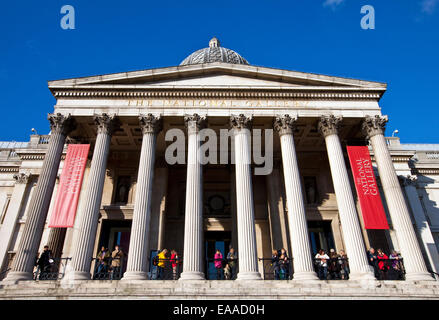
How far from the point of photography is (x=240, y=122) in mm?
17812

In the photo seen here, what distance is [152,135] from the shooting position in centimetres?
1755

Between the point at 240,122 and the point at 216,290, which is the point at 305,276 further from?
the point at 240,122

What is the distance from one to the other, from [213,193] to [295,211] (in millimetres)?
8396

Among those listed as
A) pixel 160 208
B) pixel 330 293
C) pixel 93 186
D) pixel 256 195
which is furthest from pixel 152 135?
pixel 330 293

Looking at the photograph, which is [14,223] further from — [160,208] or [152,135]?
[152,135]

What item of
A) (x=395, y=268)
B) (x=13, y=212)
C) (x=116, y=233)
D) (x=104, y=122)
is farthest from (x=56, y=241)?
(x=395, y=268)

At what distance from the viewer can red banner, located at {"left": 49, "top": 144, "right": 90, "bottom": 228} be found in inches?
598

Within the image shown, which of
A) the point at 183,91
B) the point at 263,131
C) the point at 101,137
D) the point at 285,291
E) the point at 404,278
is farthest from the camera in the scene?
the point at 263,131

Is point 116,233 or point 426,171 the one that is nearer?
point 116,233

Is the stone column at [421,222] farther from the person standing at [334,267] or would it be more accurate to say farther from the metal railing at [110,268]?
the metal railing at [110,268]

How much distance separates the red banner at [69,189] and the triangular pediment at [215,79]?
4166 mm

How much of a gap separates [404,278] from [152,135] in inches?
561

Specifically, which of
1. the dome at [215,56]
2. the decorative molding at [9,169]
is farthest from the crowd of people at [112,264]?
the dome at [215,56]

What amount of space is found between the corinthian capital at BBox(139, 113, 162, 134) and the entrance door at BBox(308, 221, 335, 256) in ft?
38.4
